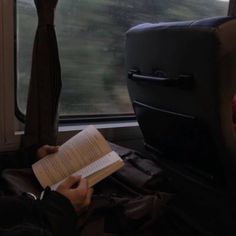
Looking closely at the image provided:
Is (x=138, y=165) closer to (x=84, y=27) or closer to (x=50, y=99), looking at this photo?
(x=50, y=99)

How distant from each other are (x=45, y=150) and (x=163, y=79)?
A: 1.60ft

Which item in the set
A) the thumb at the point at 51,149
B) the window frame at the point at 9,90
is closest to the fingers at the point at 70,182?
the thumb at the point at 51,149

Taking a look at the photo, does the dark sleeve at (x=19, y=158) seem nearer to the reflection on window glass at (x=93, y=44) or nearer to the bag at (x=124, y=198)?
the bag at (x=124, y=198)

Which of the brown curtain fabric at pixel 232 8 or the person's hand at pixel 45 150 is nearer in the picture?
the person's hand at pixel 45 150

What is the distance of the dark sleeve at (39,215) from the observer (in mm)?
827

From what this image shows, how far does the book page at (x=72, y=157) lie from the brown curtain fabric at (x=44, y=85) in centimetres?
19

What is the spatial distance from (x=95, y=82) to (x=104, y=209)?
0.81 metres

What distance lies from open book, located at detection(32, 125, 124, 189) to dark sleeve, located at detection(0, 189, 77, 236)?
0.67ft

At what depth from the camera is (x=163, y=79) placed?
112cm

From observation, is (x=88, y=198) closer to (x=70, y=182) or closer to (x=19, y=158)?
(x=70, y=182)

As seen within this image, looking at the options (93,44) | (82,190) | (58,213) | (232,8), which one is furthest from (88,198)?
(232,8)

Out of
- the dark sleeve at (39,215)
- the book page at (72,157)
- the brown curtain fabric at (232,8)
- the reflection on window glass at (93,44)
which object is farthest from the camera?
the brown curtain fabric at (232,8)

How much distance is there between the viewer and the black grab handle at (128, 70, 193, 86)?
1.04 m

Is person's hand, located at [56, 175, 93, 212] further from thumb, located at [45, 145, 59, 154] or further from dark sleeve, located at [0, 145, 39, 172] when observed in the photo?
dark sleeve, located at [0, 145, 39, 172]
